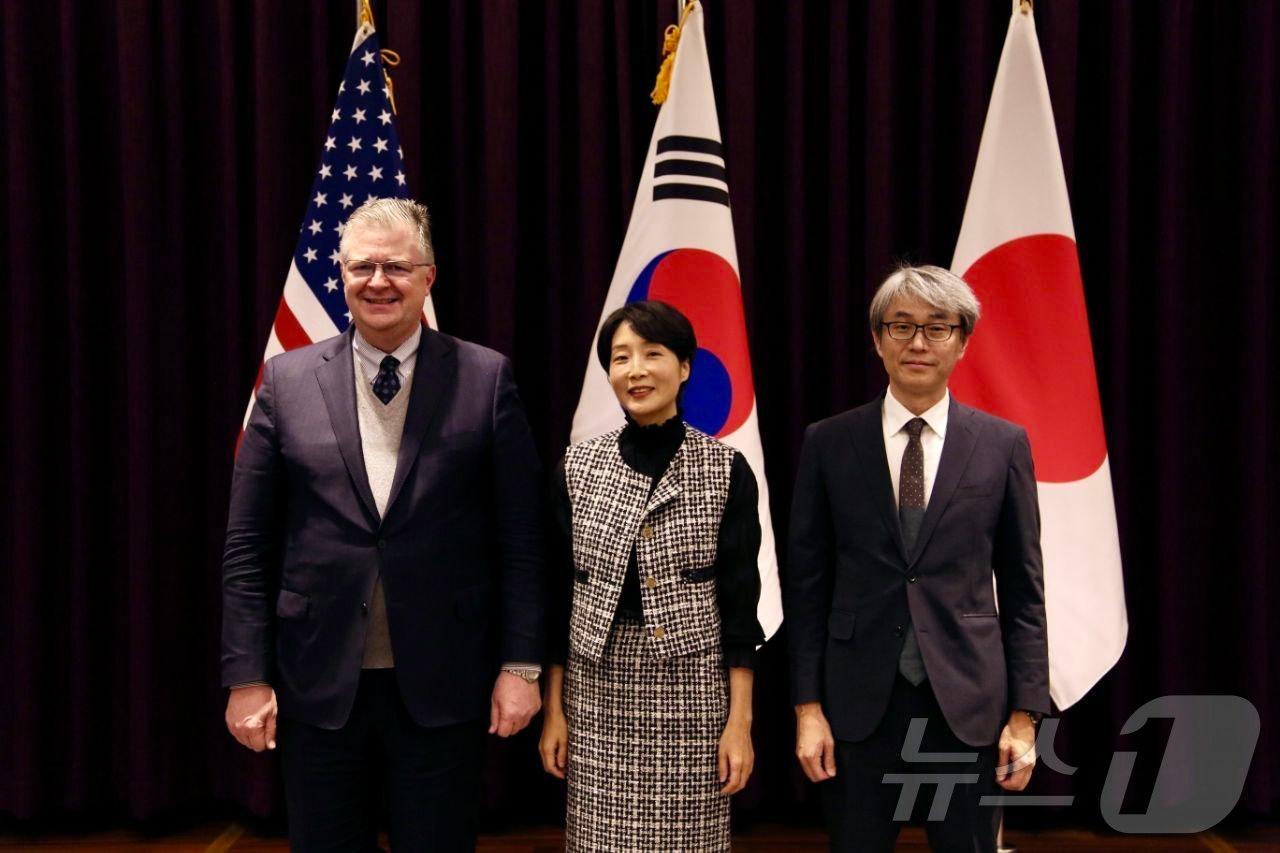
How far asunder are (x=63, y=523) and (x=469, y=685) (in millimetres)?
1836

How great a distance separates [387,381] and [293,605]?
41 cm

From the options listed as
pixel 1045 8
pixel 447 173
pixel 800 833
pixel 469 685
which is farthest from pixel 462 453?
pixel 1045 8

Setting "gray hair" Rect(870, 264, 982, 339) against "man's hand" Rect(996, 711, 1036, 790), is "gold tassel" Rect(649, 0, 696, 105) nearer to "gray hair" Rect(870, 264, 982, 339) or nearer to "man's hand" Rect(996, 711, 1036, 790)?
"gray hair" Rect(870, 264, 982, 339)

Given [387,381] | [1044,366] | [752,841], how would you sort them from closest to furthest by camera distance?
[387,381]
[1044,366]
[752,841]

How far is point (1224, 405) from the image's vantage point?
9.62 feet

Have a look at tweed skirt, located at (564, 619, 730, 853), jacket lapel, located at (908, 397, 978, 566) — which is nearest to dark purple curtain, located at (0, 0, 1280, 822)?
jacket lapel, located at (908, 397, 978, 566)

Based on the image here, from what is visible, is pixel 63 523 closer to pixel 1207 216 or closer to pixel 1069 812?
pixel 1069 812

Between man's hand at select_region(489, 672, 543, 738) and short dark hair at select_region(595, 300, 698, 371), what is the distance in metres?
0.59

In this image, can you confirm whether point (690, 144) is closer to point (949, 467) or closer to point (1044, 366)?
point (1044, 366)

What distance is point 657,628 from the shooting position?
1.65 meters

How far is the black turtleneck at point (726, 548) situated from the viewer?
1697 mm

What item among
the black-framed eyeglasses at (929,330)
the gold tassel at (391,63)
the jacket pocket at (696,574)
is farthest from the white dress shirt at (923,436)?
the gold tassel at (391,63)

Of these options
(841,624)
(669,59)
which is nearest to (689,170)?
(669,59)

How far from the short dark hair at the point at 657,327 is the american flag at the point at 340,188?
0.95 metres
